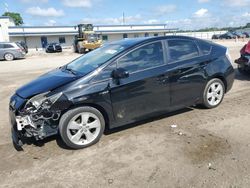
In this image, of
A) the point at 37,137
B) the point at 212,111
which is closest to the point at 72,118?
the point at 37,137

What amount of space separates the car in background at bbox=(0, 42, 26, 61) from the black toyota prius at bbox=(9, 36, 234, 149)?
2034 centimetres


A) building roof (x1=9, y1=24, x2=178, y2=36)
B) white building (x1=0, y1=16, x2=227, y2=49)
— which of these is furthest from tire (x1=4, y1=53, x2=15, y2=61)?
building roof (x1=9, y1=24, x2=178, y2=36)

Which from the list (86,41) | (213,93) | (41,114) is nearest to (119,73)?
(41,114)

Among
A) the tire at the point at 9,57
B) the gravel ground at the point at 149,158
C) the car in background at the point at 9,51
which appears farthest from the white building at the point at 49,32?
the gravel ground at the point at 149,158

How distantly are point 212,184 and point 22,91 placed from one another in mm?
3160

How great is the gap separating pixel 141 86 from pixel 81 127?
121cm

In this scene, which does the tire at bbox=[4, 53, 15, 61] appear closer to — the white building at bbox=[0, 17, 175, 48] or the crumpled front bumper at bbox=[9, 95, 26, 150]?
the crumpled front bumper at bbox=[9, 95, 26, 150]

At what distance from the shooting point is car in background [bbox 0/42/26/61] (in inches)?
914

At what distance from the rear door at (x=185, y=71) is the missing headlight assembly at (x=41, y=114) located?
2.08m

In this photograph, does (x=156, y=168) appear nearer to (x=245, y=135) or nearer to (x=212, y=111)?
(x=245, y=135)

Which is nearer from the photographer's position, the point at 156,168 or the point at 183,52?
the point at 156,168

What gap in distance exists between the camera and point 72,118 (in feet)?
13.4

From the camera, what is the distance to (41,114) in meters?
3.93

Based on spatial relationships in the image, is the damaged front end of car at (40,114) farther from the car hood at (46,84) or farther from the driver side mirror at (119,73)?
the driver side mirror at (119,73)
